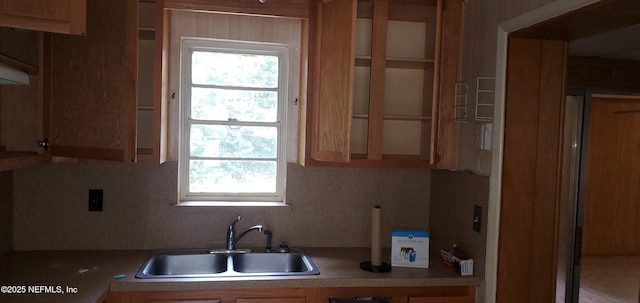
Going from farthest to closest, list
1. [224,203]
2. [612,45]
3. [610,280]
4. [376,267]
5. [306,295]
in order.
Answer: [610,280]
[612,45]
[224,203]
[376,267]
[306,295]

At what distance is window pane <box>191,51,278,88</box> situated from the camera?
264 centimetres

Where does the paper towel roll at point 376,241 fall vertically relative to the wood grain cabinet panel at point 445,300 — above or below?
above

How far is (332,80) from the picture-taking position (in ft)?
7.63

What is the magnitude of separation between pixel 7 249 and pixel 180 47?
1356 millimetres

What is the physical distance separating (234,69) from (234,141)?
0.41 metres

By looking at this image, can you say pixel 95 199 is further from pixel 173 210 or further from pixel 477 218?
pixel 477 218

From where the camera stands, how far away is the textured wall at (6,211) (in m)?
2.31

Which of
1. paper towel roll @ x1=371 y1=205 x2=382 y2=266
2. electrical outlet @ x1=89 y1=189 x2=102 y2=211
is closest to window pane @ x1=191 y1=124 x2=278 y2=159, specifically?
electrical outlet @ x1=89 y1=189 x2=102 y2=211

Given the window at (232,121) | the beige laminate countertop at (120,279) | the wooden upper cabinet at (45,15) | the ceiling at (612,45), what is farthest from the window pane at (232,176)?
the ceiling at (612,45)

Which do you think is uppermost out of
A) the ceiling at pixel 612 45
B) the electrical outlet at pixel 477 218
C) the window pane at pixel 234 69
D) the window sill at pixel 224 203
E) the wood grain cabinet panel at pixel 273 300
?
the ceiling at pixel 612 45

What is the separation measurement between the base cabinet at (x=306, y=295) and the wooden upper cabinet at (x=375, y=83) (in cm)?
60

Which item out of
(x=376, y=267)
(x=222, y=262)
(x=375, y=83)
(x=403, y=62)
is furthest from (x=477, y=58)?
(x=222, y=262)

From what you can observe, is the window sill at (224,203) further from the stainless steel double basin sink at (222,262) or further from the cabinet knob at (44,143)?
the cabinet knob at (44,143)

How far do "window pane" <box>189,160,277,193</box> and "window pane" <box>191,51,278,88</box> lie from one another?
0.46 m
